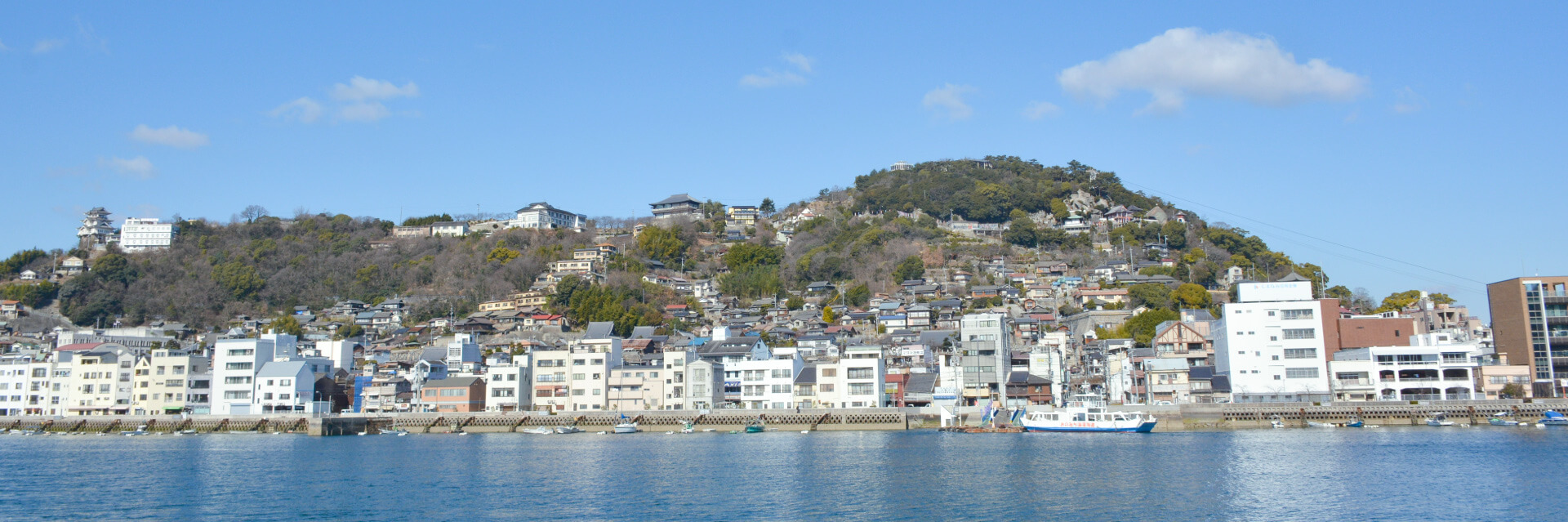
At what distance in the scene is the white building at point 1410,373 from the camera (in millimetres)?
53969

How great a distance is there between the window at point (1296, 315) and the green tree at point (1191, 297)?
27.6 metres

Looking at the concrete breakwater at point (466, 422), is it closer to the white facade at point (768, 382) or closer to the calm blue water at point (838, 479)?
the white facade at point (768, 382)

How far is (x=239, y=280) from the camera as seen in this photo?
109375 millimetres

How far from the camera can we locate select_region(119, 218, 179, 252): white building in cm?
12556

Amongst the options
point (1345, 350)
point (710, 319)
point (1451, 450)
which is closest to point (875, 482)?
point (1451, 450)

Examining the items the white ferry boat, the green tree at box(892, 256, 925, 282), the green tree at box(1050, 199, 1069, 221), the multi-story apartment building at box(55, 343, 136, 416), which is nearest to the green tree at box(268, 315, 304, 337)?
the multi-story apartment building at box(55, 343, 136, 416)

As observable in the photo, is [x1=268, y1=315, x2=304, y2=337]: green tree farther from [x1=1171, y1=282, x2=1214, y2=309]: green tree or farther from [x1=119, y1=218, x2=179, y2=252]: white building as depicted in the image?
[x1=1171, y1=282, x2=1214, y2=309]: green tree

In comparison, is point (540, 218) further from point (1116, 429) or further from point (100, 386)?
point (1116, 429)

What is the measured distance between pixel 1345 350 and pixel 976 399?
1941cm

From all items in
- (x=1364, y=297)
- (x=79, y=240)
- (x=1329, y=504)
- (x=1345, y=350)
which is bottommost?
(x=1329, y=504)

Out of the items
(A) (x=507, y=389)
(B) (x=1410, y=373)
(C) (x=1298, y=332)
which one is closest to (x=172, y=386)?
(A) (x=507, y=389)

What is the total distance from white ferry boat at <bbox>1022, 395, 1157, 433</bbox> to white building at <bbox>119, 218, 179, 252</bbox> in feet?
361

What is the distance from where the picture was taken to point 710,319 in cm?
9469

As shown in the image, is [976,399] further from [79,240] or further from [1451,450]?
[79,240]
